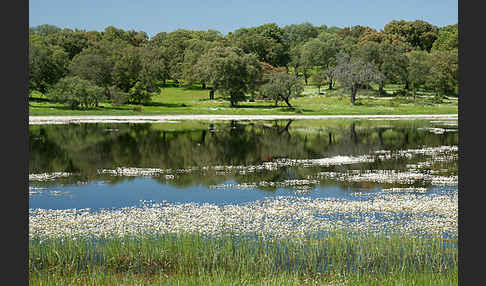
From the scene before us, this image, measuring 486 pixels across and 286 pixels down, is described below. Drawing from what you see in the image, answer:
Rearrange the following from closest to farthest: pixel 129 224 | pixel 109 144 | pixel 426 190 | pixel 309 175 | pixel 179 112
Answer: pixel 129 224
pixel 426 190
pixel 309 175
pixel 109 144
pixel 179 112

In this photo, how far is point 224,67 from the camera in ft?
316

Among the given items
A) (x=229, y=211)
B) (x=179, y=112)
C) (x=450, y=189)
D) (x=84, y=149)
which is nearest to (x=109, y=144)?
(x=84, y=149)

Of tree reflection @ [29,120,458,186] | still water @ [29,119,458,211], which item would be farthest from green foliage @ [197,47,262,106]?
still water @ [29,119,458,211]

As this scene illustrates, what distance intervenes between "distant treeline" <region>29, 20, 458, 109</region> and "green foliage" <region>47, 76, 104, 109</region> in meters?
0.17

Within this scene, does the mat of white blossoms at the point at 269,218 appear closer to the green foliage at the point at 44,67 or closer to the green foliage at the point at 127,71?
the green foliage at the point at 44,67

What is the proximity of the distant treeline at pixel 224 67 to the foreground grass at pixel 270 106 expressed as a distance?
8.11 ft

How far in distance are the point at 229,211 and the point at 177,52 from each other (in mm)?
125909

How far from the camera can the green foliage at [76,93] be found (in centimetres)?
8744

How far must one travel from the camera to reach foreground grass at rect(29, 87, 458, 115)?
291 feet

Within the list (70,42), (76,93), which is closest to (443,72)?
(76,93)

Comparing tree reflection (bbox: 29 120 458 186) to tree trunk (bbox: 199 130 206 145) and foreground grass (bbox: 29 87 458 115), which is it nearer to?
tree trunk (bbox: 199 130 206 145)

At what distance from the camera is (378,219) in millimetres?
18344

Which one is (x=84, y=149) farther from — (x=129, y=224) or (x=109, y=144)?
(x=129, y=224)

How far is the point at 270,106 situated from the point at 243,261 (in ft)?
286
